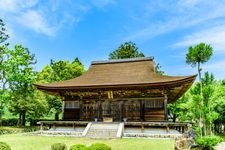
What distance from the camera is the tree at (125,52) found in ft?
192

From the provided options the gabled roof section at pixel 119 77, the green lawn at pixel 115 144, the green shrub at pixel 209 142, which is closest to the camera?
the green shrub at pixel 209 142

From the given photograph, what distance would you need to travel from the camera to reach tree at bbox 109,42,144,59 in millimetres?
58559

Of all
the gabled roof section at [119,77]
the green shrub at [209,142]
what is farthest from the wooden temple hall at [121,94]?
the green shrub at [209,142]

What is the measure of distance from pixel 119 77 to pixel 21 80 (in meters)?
19.6

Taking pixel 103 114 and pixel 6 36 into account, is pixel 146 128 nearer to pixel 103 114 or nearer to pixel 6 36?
pixel 103 114

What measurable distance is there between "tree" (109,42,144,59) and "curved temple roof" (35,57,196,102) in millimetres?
24699

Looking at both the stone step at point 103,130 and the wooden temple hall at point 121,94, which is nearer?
the stone step at point 103,130

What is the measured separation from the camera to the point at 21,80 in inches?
1644

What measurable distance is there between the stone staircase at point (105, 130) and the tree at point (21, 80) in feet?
62.3

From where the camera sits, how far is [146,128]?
24438 mm

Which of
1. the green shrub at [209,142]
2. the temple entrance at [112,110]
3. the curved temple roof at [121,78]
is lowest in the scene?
the green shrub at [209,142]

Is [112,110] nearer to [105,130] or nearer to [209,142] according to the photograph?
[105,130]

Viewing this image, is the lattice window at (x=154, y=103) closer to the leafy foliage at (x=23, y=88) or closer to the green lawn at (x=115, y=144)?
the green lawn at (x=115, y=144)

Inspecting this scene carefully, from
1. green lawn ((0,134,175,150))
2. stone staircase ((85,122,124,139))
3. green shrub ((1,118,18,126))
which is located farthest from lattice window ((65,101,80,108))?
green shrub ((1,118,18,126))
